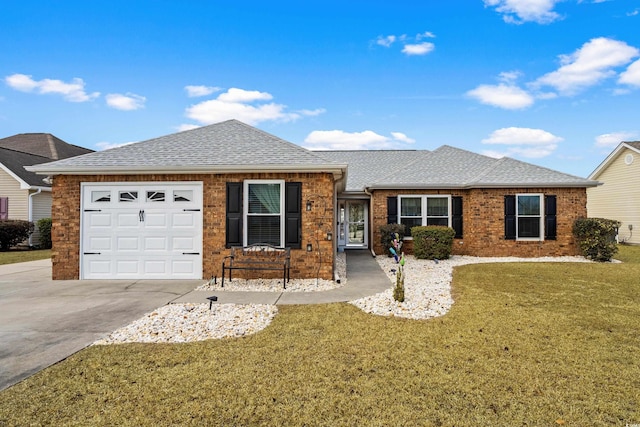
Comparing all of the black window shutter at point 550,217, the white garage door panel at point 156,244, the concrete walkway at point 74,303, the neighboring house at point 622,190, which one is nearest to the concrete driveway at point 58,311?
the concrete walkway at point 74,303

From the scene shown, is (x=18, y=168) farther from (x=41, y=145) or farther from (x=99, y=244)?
(x=99, y=244)

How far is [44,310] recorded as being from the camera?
18.4ft

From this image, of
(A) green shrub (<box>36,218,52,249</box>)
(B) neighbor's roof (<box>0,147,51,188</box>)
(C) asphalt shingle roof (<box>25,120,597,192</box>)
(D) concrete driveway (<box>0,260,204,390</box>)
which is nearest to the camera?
(D) concrete driveway (<box>0,260,204,390</box>)

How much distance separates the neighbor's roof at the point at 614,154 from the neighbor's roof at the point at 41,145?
118 ft

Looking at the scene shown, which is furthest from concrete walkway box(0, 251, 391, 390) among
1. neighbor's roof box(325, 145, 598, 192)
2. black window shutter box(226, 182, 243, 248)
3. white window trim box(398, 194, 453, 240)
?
neighbor's roof box(325, 145, 598, 192)

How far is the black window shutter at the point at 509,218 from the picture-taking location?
480 inches

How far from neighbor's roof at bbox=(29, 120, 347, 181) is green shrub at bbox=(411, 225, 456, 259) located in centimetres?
475

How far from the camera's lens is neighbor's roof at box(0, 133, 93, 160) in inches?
950

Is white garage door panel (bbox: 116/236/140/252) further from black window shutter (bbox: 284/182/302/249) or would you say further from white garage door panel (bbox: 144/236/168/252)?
black window shutter (bbox: 284/182/302/249)

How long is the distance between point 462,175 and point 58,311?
13.1 meters

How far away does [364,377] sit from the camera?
325 cm

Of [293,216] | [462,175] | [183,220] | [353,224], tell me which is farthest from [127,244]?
[462,175]

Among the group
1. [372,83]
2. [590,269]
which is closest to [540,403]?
[590,269]

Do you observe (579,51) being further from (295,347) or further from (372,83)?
(295,347)
